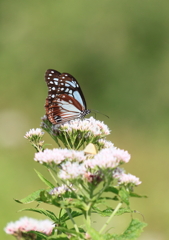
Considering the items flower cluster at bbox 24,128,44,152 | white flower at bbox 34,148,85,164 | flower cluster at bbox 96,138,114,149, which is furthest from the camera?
flower cluster at bbox 24,128,44,152

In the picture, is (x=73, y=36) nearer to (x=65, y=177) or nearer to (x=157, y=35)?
(x=157, y=35)

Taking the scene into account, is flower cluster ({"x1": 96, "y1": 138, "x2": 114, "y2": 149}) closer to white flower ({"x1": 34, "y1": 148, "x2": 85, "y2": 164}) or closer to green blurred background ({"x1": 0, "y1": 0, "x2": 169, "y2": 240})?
white flower ({"x1": 34, "y1": 148, "x2": 85, "y2": 164})

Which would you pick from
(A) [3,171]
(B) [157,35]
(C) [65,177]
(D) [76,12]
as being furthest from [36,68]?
(C) [65,177]

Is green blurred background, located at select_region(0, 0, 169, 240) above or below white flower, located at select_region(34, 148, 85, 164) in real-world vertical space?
above

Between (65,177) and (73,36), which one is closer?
(65,177)

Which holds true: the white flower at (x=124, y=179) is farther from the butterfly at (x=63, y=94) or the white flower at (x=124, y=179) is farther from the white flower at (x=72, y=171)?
the butterfly at (x=63, y=94)

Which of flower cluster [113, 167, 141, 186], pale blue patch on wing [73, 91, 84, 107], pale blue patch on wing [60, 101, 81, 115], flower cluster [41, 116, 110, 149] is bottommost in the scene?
flower cluster [113, 167, 141, 186]

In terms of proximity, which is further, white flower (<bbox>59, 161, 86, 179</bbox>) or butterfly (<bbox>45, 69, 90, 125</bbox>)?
butterfly (<bbox>45, 69, 90, 125</bbox>)

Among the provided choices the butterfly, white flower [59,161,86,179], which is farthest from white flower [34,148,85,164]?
the butterfly
